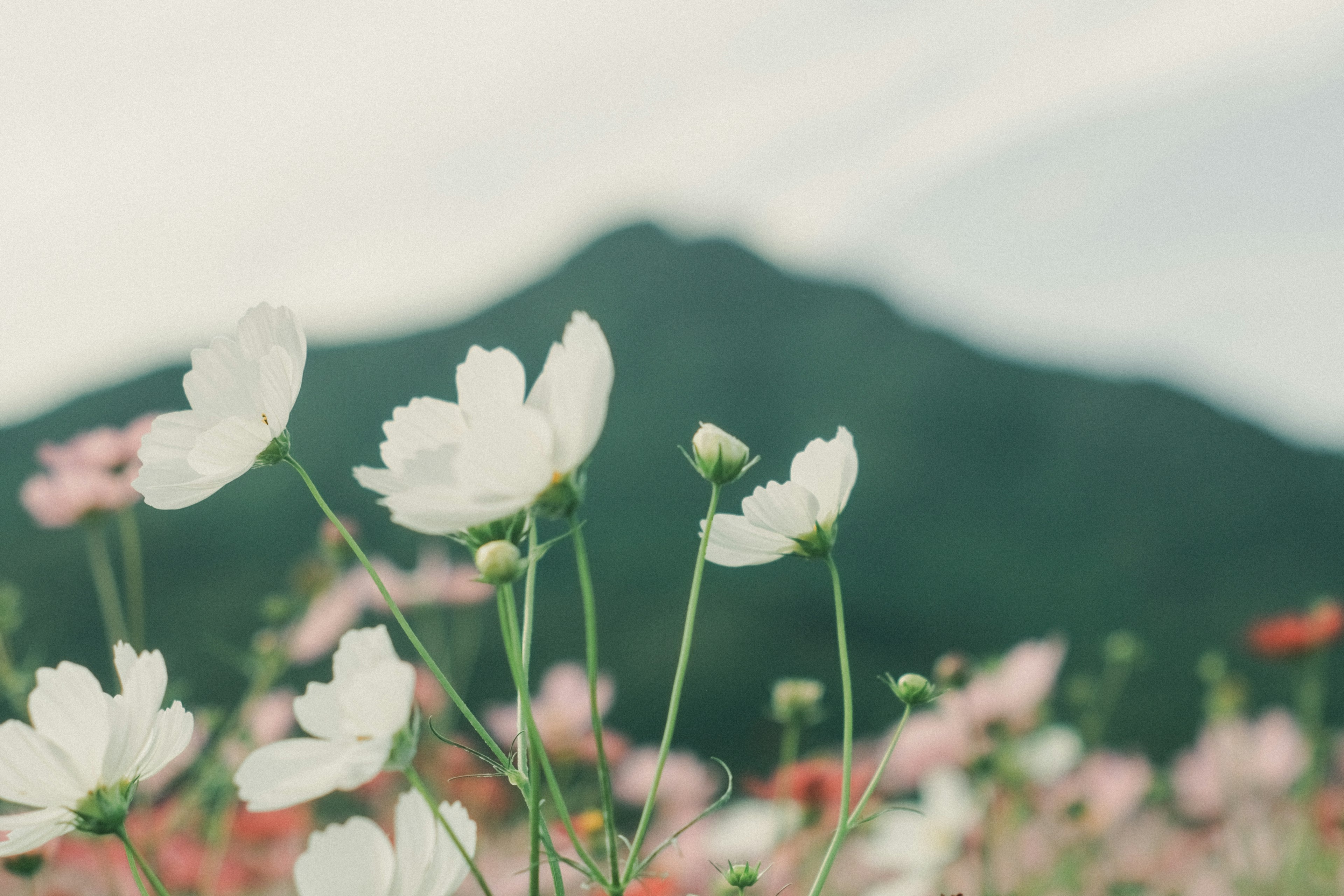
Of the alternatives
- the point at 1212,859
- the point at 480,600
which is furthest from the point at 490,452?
the point at 1212,859

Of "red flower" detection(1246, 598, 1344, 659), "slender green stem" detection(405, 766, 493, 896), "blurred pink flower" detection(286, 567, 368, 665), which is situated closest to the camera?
"slender green stem" detection(405, 766, 493, 896)

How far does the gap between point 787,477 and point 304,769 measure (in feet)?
11.4

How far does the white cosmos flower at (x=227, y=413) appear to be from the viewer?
0.29 metres

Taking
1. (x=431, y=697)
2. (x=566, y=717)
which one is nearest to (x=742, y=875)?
(x=566, y=717)

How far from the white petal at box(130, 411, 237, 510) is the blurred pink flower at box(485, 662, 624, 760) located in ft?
2.12

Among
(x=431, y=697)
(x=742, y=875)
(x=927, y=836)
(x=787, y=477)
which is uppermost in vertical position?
(x=742, y=875)

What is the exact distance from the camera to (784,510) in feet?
1.05

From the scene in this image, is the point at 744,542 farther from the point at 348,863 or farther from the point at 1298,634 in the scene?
the point at 1298,634

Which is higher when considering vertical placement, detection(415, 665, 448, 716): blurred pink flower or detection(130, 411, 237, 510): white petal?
detection(130, 411, 237, 510): white petal

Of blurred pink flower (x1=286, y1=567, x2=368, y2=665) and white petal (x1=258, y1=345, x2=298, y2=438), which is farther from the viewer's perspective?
blurred pink flower (x1=286, y1=567, x2=368, y2=665)

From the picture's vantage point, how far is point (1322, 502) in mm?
4051

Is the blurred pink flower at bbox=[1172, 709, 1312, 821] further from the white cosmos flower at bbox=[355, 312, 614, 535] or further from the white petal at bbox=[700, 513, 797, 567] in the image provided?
the white cosmos flower at bbox=[355, 312, 614, 535]

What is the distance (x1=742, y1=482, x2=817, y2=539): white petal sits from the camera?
0.31m

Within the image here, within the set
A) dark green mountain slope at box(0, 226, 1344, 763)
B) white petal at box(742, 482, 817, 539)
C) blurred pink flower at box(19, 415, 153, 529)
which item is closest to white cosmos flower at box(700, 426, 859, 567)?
white petal at box(742, 482, 817, 539)
